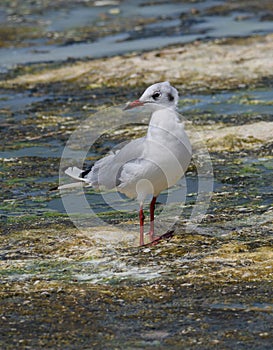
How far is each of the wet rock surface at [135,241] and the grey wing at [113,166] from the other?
0.47 m

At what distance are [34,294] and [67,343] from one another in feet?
3.14

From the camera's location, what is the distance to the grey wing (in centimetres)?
717

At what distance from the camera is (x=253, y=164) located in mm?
10039

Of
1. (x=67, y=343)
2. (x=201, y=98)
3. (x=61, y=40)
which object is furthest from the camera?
(x=61, y=40)

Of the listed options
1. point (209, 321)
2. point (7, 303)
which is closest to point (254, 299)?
point (209, 321)

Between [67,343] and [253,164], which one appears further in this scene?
[253,164]

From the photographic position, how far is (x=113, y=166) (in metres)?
7.53

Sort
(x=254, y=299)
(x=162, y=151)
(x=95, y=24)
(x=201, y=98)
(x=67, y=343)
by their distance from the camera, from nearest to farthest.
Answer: (x=67, y=343)
(x=254, y=299)
(x=162, y=151)
(x=201, y=98)
(x=95, y=24)

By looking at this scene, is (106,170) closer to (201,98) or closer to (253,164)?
(253,164)

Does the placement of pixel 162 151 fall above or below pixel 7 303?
above

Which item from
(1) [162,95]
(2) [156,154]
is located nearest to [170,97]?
(1) [162,95]

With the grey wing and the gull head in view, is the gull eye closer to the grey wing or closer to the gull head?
the gull head

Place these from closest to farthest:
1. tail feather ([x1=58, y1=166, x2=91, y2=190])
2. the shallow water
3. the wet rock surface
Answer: the wet rock surface
tail feather ([x1=58, y1=166, x2=91, y2=190])
the shallow water

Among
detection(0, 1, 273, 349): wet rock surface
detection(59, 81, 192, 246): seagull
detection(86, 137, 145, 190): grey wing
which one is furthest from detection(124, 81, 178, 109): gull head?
detection(0, 1, 273, 349): wet rock surface
